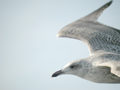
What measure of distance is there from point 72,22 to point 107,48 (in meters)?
2.57

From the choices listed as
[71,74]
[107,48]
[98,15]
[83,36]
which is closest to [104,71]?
[71,74]

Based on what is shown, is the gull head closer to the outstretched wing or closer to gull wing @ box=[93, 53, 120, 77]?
gull wing @ box=[93, 53, 120, 77]

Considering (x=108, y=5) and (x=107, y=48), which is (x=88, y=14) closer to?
(x=108, y=5)

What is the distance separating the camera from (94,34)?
11.3 m

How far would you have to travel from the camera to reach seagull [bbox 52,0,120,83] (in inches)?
355

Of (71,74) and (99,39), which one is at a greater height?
(99,39)

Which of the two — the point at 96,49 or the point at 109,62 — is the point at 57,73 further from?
the point at 96,49

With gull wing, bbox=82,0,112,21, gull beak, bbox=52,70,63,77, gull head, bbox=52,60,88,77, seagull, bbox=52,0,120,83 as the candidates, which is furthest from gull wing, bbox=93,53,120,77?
gull wing, bbox=82,0,112,21

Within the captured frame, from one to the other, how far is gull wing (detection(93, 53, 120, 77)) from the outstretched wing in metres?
1.24

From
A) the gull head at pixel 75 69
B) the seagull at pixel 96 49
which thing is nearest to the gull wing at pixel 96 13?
the seagull at pixel 96 49

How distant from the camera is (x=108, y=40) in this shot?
35.7 feet

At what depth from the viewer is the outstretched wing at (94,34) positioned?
35.1 ft

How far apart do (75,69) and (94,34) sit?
2.36 meters

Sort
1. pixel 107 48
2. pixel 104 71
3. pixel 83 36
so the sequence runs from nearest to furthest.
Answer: pixel 104 71
pixel 107 48
pixel 83 36
